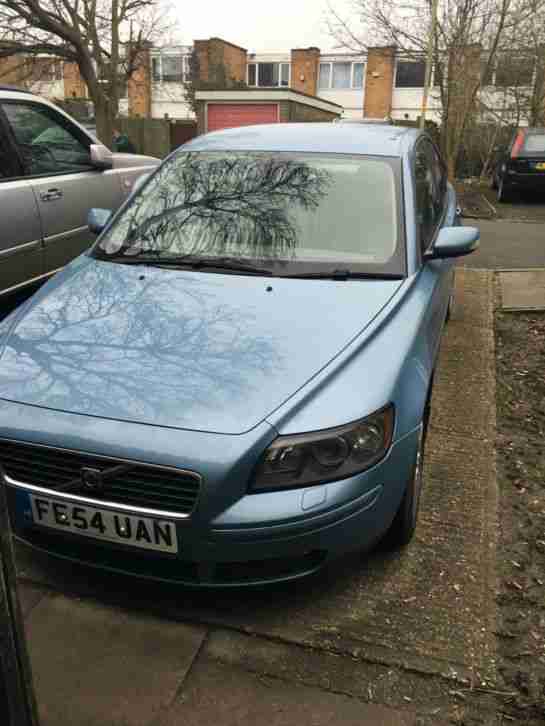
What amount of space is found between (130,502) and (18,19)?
18.6 meters

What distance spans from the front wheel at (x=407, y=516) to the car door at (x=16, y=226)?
3.10 meters

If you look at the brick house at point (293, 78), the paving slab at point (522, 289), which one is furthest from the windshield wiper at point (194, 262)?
the brick house at point (293, 78)

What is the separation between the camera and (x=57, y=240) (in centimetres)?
498

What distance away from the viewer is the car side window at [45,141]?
478cm

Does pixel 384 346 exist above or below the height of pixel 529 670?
above

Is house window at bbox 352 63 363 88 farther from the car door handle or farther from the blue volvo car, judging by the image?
the blue volvo car

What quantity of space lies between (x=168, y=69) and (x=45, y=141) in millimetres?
41811

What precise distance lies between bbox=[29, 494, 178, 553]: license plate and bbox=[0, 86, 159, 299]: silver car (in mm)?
2635

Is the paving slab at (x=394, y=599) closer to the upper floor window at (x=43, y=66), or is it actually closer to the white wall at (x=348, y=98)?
the upper floor window at (x=43, y=66)

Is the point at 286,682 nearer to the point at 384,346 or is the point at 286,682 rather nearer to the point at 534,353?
the point at 384,346

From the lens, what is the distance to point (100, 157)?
5.40 meters

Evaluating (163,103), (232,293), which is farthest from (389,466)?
(163,103)

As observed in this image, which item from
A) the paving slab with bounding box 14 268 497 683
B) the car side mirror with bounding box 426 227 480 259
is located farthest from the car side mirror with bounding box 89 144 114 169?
the paving slab with bounding box 14 268 497 683

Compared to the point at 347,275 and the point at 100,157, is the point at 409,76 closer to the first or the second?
the point at 100,157
